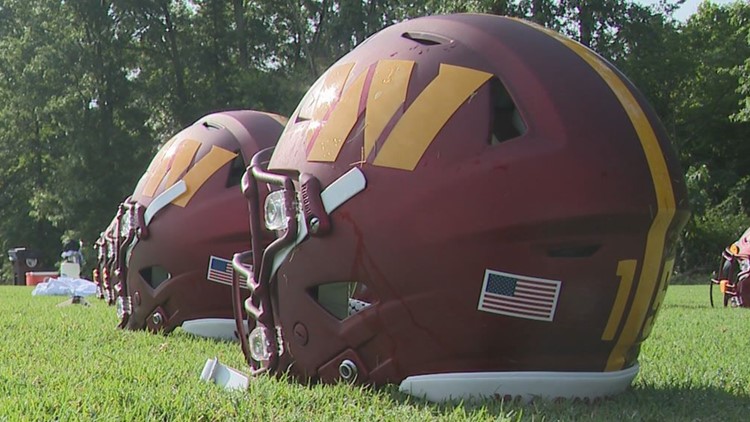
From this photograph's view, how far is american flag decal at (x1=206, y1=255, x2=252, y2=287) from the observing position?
18.1ft

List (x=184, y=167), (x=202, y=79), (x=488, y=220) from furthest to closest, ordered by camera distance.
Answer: (x=202, y=79) → (x=184, y=167) → (x=488, y=220)

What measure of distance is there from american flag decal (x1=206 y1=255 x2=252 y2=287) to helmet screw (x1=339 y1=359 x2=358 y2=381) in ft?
7.68

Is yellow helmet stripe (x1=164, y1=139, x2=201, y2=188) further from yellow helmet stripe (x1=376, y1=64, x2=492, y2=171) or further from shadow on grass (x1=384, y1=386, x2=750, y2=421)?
shadow on grass (x1=384, y1=386, x2=750, y2=421)

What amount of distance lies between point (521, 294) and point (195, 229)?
3108mm

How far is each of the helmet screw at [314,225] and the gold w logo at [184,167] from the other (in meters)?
2.43

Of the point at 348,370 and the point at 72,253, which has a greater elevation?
the point at 348,370

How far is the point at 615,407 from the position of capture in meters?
3.16

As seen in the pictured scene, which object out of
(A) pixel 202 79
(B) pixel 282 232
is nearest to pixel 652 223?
(B) pixel 282 232

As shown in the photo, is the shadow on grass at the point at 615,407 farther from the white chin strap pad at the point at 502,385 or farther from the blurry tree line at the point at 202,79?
the blurry tree line at the point at 202,79

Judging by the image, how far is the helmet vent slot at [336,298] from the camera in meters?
3.47

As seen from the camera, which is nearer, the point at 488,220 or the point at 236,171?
the point at 488,220

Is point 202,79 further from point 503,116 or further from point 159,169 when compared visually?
point 503,116

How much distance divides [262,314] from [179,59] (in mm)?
26484

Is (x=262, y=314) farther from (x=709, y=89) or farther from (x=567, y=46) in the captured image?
(x=709, y=89)
